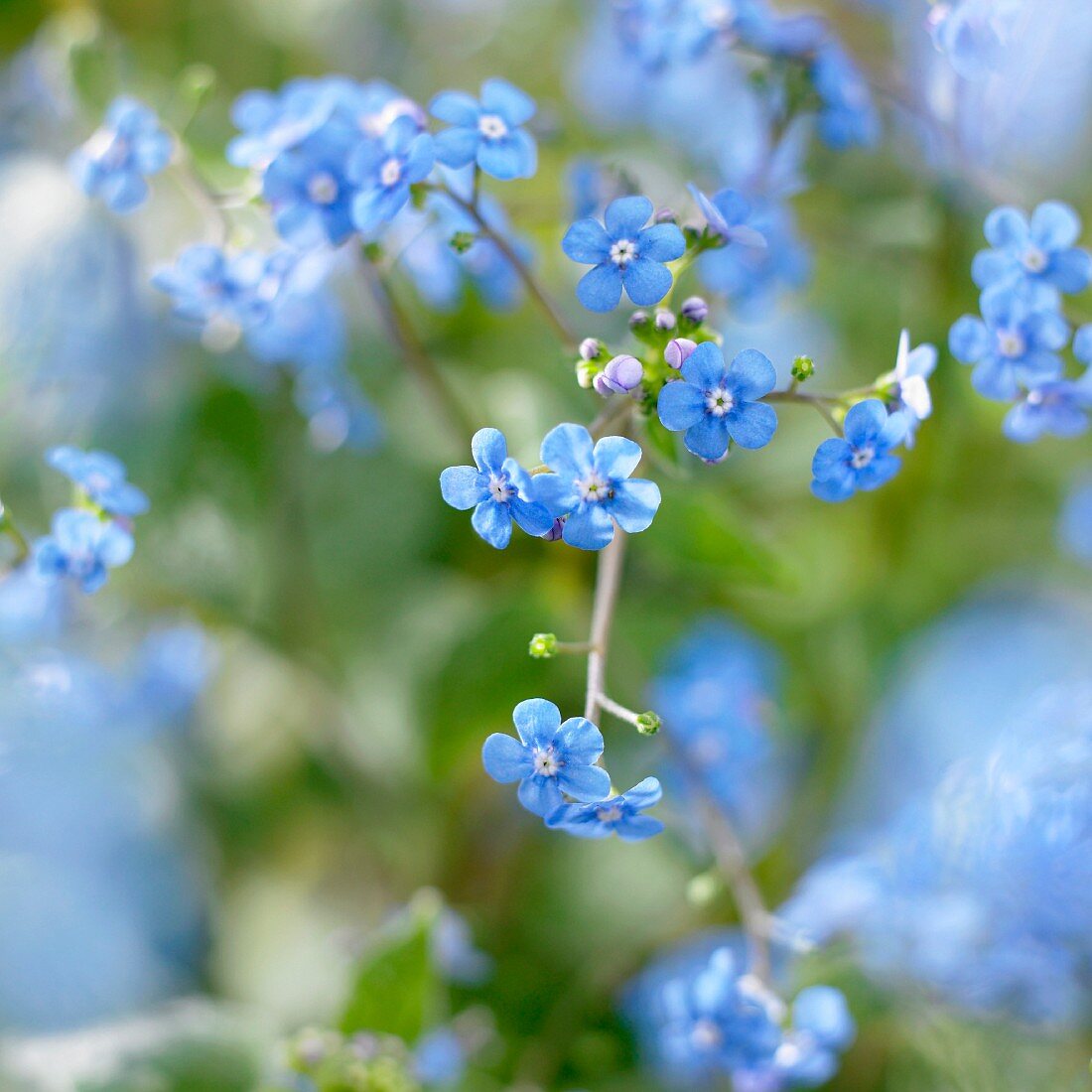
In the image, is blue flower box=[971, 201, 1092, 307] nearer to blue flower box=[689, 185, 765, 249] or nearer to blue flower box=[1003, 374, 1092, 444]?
blue flower box=[1003, 374, 1092, 444]

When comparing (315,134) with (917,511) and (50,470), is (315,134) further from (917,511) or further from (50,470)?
(917,511)

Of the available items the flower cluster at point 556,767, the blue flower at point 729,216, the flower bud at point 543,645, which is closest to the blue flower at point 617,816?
the flower cluster at point 556,767

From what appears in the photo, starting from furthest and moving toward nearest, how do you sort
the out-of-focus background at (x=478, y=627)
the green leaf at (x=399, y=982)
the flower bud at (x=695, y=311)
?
1. the out-of-focus background at (x=478, y=627)
2. the green leaf at (x=399, y=982)
3. the flower bud at (x=695, y=311)

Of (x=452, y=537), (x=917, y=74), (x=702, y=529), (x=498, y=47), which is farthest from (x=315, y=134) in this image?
(x=498, y=47)

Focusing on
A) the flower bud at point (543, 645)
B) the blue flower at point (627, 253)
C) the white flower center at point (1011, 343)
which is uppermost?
the white flower center at point (1011, 343)

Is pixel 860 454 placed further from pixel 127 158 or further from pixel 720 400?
pixel 127 158

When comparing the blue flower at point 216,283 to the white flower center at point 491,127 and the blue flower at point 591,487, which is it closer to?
the white flower center at point 491,127

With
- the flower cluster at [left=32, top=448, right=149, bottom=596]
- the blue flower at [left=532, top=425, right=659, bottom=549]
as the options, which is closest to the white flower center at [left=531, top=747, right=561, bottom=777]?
the blue flower at [left=532, top=425, right=659, bottom=549]
